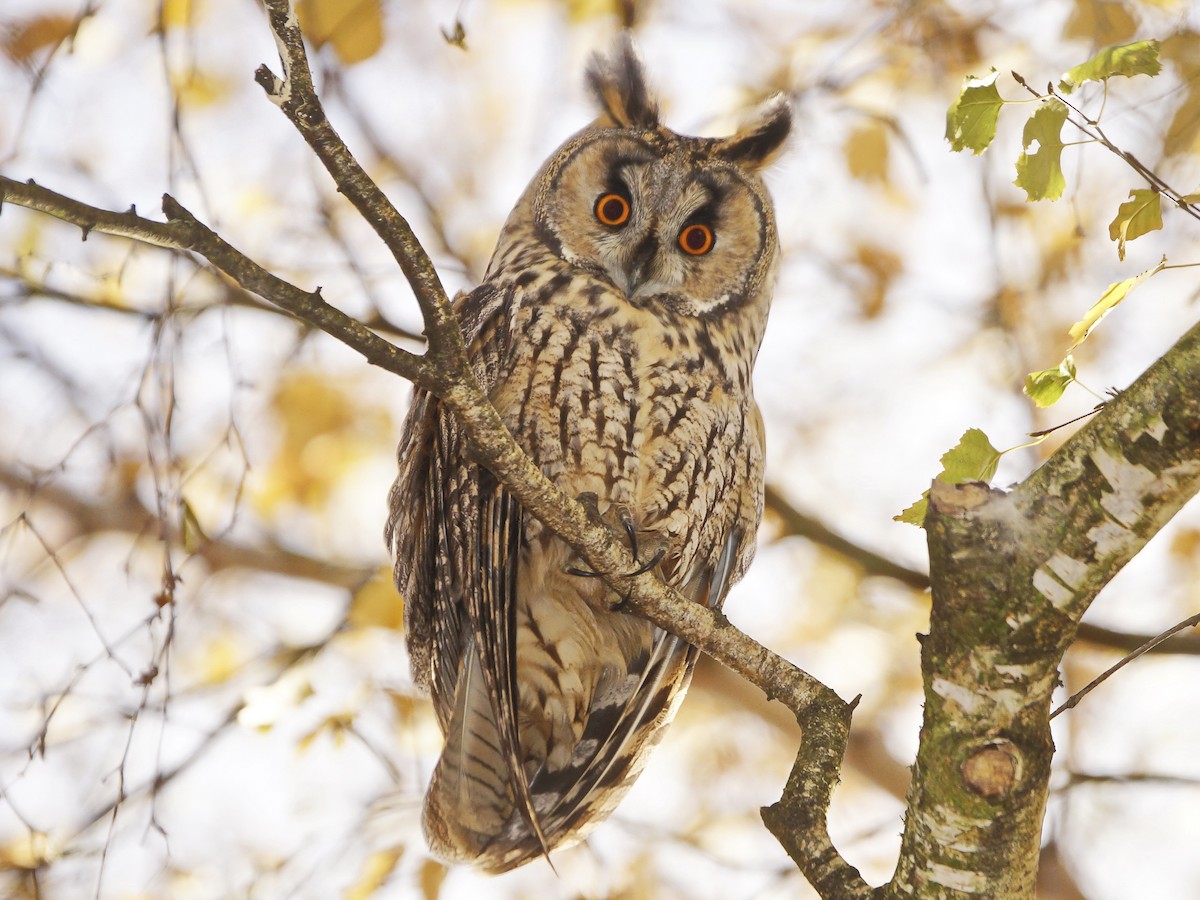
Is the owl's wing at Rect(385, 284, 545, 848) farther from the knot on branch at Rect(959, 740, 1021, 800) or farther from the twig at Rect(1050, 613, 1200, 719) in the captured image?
the twig at Rect(1050, 613, 1200, 719)

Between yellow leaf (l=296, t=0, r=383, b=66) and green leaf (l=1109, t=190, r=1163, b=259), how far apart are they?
230 cm

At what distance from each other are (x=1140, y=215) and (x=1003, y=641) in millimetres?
623

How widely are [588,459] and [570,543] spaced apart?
1.71 feet

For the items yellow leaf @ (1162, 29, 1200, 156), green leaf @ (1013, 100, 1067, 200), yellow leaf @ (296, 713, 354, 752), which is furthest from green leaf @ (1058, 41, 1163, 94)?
yellow leaf @ (296, 713, 354, 752)

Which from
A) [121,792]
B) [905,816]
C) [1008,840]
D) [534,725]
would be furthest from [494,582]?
[1008,840]

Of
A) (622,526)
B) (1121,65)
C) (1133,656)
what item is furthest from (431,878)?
(1121,65)

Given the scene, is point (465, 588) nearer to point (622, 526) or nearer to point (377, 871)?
point (622, 526)

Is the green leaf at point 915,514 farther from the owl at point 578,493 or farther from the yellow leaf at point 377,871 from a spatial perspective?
the yellow leaf at point 377,871

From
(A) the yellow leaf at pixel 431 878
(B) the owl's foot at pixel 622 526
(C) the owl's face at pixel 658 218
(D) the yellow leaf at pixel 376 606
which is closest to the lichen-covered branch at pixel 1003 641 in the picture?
(B) the owl's foot at pixel 622 526

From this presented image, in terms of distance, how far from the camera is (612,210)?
2791 millimetres

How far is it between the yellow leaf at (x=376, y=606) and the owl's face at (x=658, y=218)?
1.64m

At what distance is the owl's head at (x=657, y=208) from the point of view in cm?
273

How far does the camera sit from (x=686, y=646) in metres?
2.52

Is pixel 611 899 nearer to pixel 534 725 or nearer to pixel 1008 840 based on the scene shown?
pixel 534 725
